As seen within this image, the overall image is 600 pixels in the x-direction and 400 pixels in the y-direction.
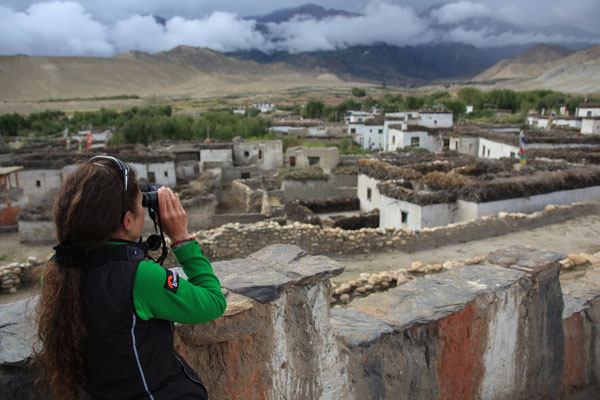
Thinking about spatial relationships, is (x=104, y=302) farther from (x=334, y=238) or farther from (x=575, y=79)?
(x=575, y=79)

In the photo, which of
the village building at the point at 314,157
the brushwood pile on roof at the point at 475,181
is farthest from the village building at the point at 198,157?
the brushwood pile on roof at the point at 475,181

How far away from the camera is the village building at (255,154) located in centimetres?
3155

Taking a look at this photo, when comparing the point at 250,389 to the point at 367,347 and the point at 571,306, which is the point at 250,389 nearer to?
the point at 367,347

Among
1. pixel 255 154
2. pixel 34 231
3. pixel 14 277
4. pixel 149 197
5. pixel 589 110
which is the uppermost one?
pixel 589 110

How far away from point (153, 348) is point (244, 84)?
534 ft

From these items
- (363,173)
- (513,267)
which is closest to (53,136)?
(363,173)

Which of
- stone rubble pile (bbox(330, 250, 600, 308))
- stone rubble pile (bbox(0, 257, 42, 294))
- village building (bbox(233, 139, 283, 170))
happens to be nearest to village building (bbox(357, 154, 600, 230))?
stone rubble pile (bbox(330, 250, 600, 308))

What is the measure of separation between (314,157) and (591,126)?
66.1 ft

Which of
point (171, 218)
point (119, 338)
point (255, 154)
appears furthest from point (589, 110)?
point (119, 338)

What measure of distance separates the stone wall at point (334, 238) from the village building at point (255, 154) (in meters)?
21.0

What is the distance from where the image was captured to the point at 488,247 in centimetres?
1000

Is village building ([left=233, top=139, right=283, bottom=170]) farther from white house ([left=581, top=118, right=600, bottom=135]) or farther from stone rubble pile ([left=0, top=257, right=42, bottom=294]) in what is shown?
stone rubble pile ([left=0, top=257, right=42, bottom=294])

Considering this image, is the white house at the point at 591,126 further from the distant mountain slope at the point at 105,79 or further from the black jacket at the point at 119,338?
the distant mountain slope at the point at 105,79

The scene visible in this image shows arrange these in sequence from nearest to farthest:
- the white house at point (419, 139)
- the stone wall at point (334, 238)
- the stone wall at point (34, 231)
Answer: the stone wall at point (334, 238), the stone wall at point (34, 231), the white house at point (419, 139)
